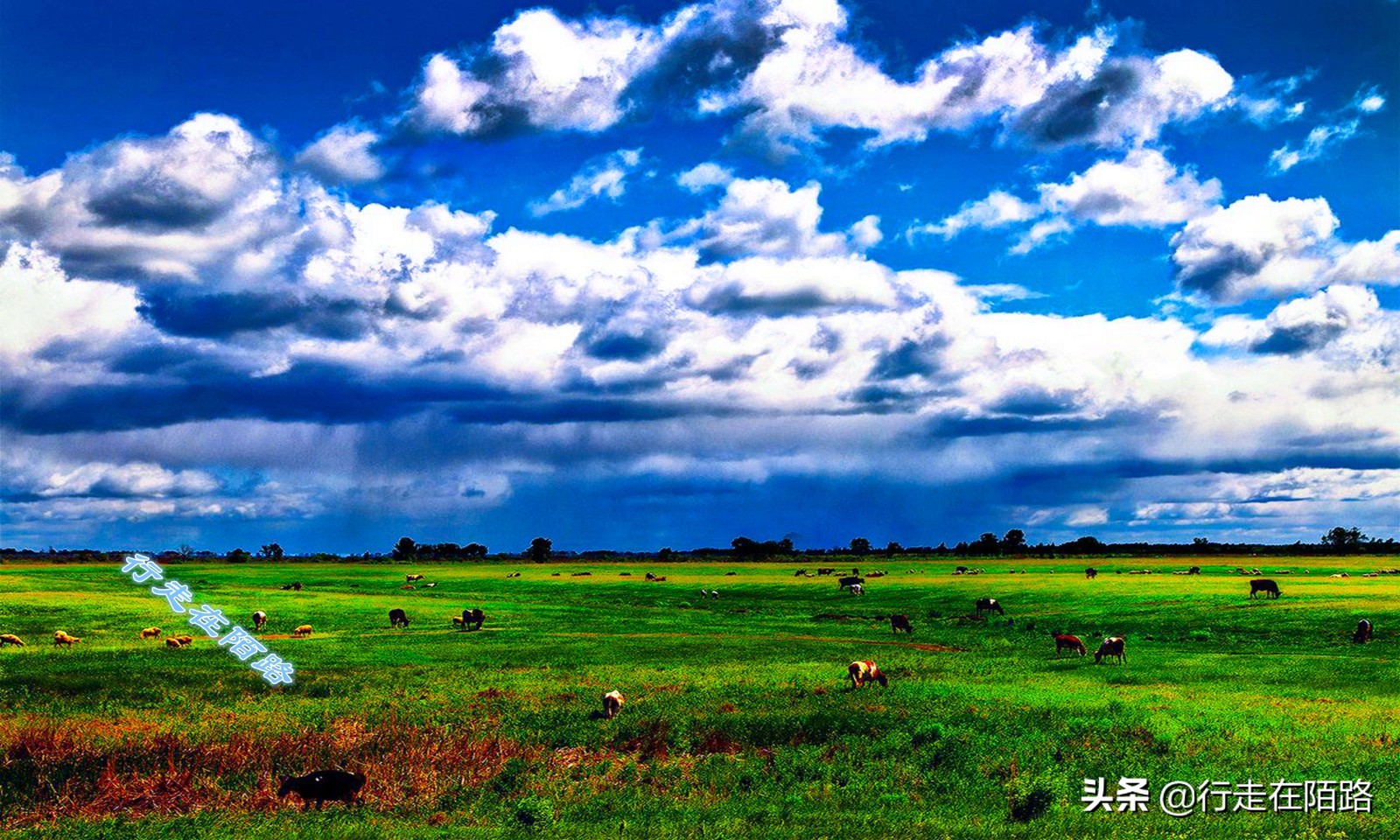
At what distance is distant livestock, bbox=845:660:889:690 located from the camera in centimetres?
3834

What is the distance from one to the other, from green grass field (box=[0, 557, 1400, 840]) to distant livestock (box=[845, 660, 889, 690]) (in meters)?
1.03

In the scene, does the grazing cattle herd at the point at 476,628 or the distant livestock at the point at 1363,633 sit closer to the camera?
the grazing cattle herd at the point at 476,628

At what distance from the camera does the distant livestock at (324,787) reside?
22641mm


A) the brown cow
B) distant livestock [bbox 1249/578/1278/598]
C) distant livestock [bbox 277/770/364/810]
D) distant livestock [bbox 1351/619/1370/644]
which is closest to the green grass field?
distant livestock [bbox 277/770/364/810]

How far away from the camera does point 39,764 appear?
80.4 feet

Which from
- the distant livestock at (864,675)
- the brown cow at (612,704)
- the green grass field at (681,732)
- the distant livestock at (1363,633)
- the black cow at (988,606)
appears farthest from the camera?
the black cow at (988,606)

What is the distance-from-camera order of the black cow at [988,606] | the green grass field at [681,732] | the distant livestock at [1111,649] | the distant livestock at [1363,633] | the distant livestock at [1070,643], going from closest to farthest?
the green grass field at [681,732] < the distant livestock at [1111,649] < the distant livestock at [1070,643] < the distant livestock at [1363,633] < the black cow at [988,606]

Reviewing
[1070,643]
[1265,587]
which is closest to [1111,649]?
[1070,643]

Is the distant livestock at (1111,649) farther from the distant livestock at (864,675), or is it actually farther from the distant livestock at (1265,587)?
the distant livestock at (1265,587)

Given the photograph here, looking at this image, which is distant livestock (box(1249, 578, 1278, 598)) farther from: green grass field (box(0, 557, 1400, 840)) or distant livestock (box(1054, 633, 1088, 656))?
distant livestock (box(1054, 633, 1088, 656))

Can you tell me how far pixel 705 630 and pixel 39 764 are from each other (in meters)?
44.5

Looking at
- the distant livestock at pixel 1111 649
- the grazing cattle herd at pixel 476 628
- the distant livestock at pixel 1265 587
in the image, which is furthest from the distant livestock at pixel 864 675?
the distant livestock at pixel 1265 587

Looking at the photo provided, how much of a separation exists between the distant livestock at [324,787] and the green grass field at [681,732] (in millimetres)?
383

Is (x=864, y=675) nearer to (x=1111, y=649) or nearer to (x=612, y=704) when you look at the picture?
(x=612, y=704)
